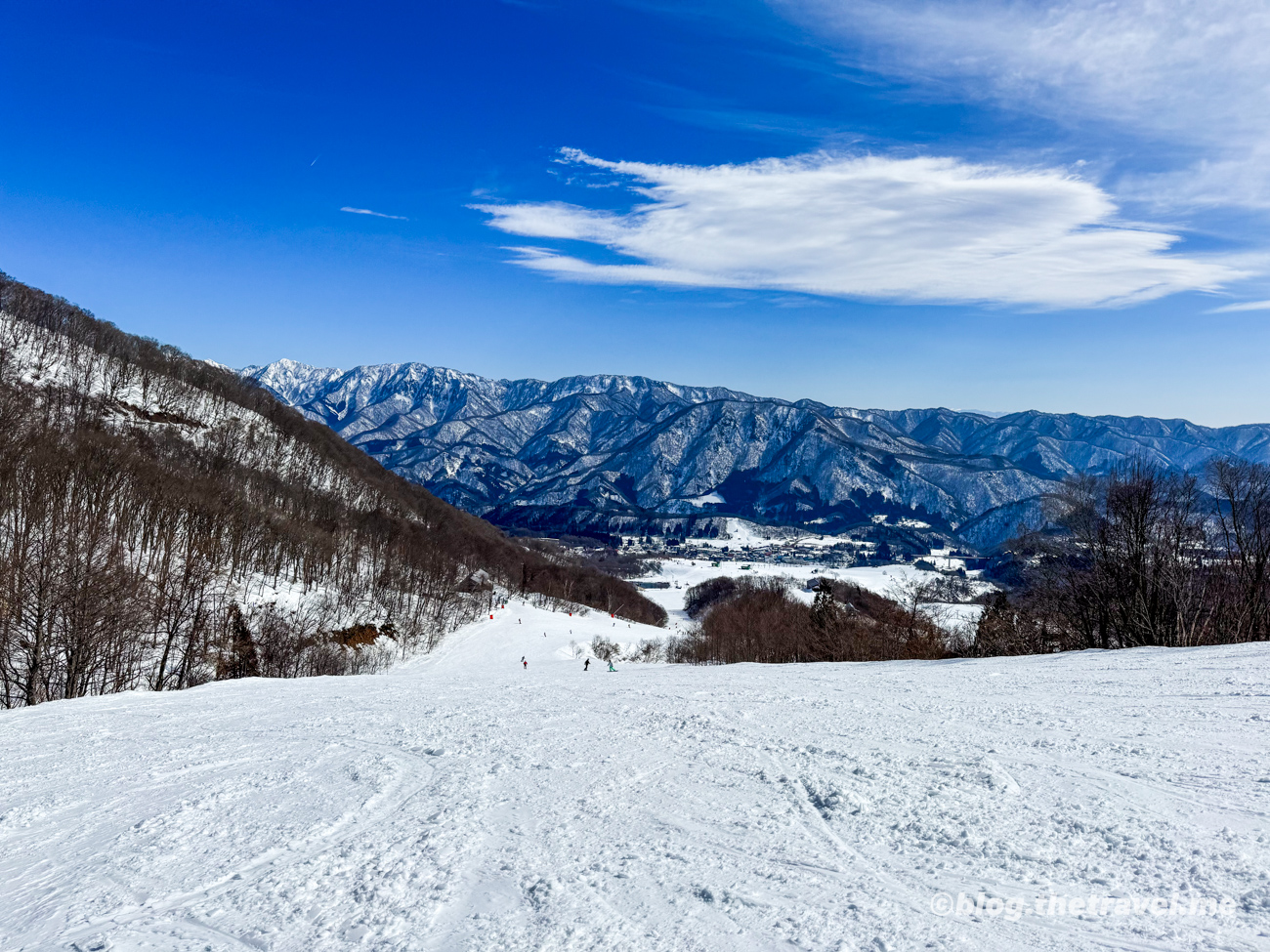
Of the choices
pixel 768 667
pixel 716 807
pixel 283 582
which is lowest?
pixel 283 582

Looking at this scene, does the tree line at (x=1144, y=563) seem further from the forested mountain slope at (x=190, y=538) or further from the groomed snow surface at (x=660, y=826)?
the forested mountain slope at (x=190, y=538)

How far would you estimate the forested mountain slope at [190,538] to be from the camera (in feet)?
111

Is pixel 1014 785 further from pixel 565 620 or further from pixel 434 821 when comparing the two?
pixel 565 620

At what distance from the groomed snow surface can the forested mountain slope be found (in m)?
26.7

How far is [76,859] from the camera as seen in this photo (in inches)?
266

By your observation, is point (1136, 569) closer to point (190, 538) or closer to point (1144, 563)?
point (1144, 563)

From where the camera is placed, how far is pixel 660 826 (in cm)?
699

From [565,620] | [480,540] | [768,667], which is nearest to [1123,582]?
[768,667]

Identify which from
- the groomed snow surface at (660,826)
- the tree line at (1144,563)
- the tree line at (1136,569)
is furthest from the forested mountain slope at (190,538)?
the tree line at (1144,563)

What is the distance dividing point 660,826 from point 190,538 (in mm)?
74289

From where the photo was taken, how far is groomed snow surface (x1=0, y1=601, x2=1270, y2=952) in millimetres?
5113

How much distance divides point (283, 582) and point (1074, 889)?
84259mm

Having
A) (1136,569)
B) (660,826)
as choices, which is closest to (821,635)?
(1136,569)

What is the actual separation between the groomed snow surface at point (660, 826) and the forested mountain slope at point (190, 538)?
26654mm
